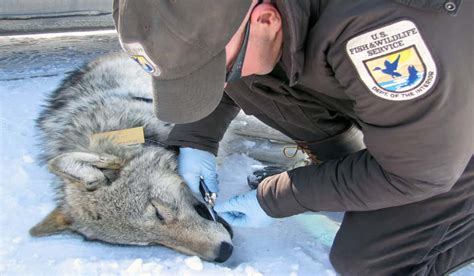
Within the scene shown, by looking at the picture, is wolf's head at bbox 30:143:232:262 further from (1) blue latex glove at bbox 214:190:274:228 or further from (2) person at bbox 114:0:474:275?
(2) person at bbox 114:0:474:275

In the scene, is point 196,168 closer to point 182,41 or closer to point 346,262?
point 346,262

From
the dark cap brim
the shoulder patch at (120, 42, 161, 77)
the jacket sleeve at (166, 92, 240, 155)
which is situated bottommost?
the jacket sleeve at (166, 92, 240, 155)

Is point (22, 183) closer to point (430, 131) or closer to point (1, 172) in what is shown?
point (1, 172)

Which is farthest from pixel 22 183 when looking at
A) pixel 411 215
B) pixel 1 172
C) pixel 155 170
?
pixel 411 215

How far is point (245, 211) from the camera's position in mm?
2557

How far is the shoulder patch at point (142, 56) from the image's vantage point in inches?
64.5

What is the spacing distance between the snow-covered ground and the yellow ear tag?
0.55 metres

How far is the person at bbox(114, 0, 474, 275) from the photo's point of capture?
1566mm

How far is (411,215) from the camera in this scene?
229cm

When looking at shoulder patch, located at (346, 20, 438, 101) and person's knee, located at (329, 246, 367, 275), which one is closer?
shoulder patch, located at (346, 20, 438, 101)

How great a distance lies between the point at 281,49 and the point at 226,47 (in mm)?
339

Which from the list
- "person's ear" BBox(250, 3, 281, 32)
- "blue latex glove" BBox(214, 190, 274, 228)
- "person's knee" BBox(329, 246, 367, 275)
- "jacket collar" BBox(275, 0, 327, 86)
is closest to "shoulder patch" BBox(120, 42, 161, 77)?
"person's ear" BBox(250, 3, 281, 32)

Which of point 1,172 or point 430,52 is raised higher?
point 430,52

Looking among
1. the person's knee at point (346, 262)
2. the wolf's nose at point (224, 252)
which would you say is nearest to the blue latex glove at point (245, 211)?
the wolf's nose at point (224, 252)
